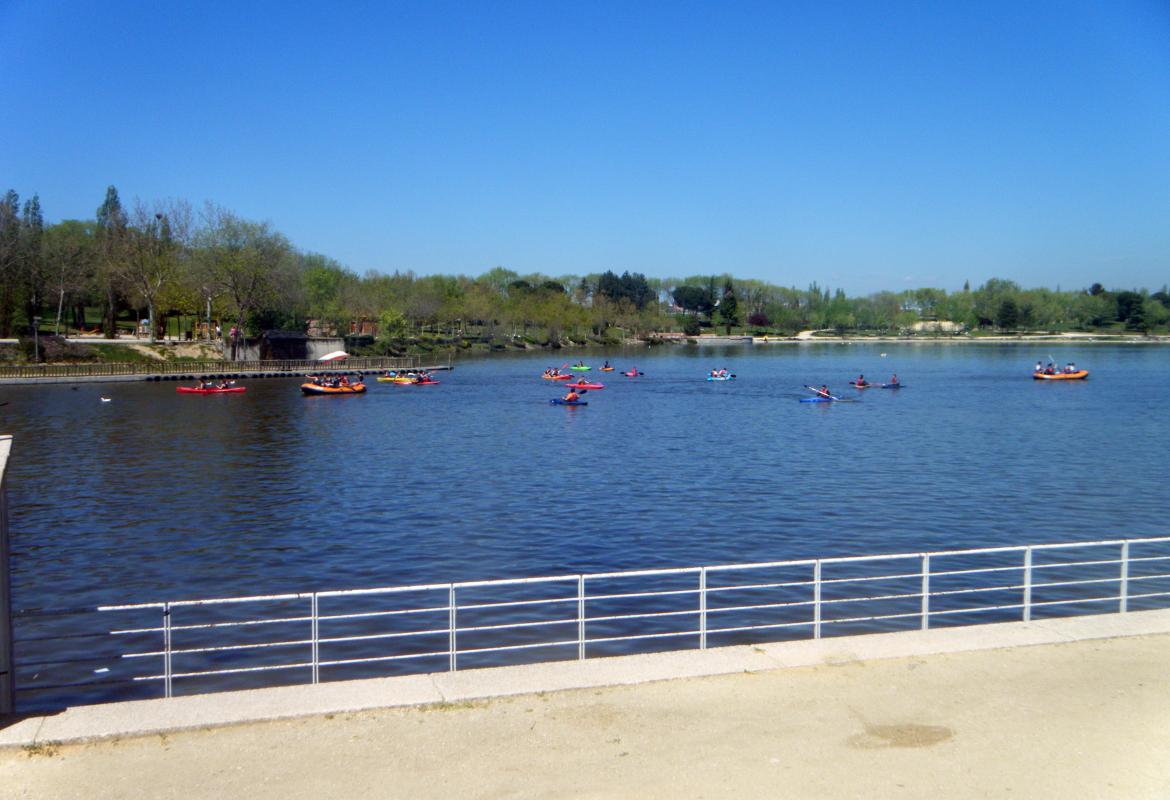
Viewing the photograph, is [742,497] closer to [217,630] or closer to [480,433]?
[217,630]

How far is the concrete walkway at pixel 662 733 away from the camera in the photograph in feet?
27.6

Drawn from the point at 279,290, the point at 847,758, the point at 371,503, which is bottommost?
the point at 371,503

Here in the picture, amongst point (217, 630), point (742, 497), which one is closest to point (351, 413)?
point (742, 497)

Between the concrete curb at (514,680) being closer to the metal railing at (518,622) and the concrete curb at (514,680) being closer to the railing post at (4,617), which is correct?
the railing post at (4,617)

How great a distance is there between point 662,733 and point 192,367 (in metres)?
101

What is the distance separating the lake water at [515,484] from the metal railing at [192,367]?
17.0 feet

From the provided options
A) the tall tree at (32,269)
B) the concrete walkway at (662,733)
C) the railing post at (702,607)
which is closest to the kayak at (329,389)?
the tall tree at (32,269)

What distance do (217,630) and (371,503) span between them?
16.6 metres

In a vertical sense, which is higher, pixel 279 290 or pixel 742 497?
pixel 279 290

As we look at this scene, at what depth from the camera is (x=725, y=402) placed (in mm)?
86625

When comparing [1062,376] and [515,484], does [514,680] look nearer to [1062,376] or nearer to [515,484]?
[515,484]

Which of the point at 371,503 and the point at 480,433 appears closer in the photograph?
the point at 371,503

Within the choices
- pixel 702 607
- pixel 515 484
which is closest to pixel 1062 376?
pixel 515 484

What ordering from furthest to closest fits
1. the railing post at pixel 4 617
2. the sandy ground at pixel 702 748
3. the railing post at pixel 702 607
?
1. the railing post at pixel 702 607
2. the railing post at pixel 4 617
3. the sandy ground at pixel 702 748
